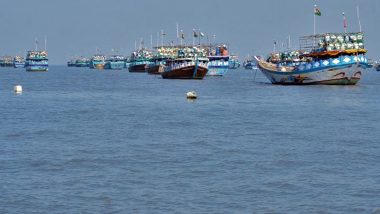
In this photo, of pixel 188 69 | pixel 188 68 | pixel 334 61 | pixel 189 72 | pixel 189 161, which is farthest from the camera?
pixel 189 72

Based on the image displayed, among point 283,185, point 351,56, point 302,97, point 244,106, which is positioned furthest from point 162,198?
point 351,56

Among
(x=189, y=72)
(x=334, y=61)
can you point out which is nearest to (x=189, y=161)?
(x=334, y=61)

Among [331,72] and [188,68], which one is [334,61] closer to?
[331,72]

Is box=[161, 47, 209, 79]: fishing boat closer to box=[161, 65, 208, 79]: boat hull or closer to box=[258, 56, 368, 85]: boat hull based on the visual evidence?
box=[161, 65, 208, 79]: boat hull

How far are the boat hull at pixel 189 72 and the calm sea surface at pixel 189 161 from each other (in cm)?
8475

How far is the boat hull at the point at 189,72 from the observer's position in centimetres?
16225

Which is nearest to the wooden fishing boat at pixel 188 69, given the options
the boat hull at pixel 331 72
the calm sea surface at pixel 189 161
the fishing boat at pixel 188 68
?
the fishing boat at pixel 188 68

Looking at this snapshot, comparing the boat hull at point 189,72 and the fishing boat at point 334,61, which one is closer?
the fishing boat at point 334,61

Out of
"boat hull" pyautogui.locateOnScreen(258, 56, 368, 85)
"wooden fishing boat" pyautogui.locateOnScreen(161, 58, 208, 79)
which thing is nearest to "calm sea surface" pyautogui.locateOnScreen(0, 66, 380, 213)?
"boat hull" pyautogui.locateOnScreen(258, 56, 368, 85)

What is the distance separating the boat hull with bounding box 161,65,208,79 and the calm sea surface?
84.8 metres

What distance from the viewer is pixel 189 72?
165m

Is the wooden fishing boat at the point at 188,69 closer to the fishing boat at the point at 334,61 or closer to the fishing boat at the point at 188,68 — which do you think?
the fishing boat at the point at 188,68

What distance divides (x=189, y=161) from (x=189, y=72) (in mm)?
123050

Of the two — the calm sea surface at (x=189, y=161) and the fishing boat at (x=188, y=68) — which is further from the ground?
the fishing boat at (x=188, y=68)
